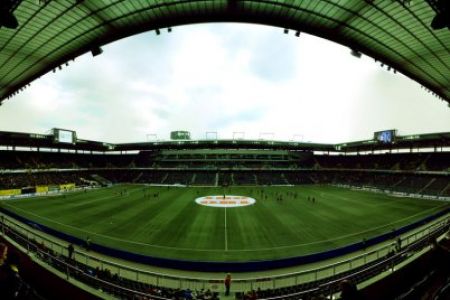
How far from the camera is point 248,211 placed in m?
34.0

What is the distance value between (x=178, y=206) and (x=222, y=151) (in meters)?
56.0

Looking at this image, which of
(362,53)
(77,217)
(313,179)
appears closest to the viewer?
(362,53)

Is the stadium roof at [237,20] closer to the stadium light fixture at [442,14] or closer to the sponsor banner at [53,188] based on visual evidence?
→ the stadium light fixture at [442,14]

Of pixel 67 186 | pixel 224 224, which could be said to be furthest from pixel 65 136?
pixel 224 224

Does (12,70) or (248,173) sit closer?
(12,70)

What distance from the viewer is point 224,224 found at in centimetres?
2739

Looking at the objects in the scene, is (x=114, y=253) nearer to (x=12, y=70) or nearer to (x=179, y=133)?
(x=12, y=70)

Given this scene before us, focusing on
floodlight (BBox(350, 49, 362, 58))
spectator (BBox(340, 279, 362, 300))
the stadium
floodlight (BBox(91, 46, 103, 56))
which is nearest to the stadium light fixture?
the stadium

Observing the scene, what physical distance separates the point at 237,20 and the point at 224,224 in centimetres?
2096

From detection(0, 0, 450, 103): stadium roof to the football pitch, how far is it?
689 inches

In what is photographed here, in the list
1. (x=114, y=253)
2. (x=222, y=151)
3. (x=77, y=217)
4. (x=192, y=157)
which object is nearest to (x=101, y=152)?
(x=192, y=157)

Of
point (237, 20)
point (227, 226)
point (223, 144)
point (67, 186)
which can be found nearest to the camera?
point (237, 20)

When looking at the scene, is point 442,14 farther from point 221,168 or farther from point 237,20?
point 221,168

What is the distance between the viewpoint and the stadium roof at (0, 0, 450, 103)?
1691 cm
